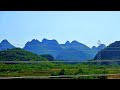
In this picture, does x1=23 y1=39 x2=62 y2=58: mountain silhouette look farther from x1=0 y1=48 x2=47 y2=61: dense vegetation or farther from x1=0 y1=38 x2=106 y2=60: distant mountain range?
x1=0 y1=48 x2=47 y2=61: dense vegetation

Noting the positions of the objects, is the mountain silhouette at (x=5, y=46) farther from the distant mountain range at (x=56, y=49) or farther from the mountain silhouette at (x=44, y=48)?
the mountain silhouette at (x=44, y=48)

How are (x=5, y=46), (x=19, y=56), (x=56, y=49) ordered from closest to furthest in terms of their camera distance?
(x=5, y=46) → (x=56, y=49) → (x=19, y=56)

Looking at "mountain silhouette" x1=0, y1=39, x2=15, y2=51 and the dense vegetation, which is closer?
"mountain silhouette" x1=0, y1=39, x2=15, y2=51

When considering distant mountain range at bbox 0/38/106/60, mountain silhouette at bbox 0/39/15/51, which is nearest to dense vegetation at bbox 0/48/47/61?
distant mountain range at bbox 0/38/106/60

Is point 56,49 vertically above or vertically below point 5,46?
above

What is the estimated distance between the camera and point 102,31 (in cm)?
700

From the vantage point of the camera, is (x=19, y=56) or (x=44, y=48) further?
(x=19, y=56)

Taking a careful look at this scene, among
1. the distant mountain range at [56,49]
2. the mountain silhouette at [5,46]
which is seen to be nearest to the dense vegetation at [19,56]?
the distant mountain range at [56,49]

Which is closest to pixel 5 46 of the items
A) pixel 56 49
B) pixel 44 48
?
pixel 44 48

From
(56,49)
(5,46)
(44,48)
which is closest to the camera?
(5,46)

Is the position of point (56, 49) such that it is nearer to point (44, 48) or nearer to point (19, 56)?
point (44, 48)
